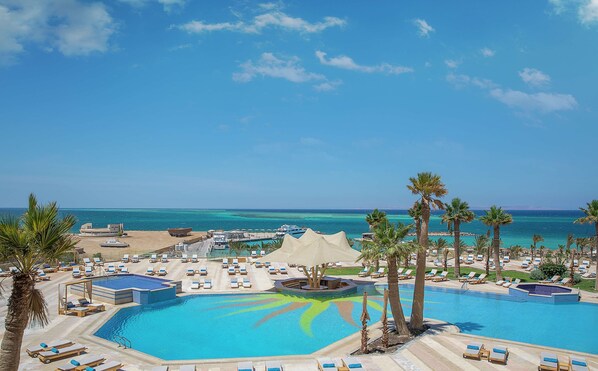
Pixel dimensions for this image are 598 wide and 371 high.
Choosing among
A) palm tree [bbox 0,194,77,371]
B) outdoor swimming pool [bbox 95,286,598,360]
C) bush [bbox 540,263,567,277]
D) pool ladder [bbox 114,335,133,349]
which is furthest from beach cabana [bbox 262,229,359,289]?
palm tree [bbox 0,194,77,371]

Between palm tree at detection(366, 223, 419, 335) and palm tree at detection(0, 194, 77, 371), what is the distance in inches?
564

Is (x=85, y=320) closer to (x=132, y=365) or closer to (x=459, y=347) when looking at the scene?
(x=132, y=365)

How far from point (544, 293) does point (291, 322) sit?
813 inches

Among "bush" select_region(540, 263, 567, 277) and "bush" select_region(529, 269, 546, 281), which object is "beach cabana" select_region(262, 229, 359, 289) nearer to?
"bush" select_region(529, 269, 546, 281)

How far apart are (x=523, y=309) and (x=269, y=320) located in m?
17.3

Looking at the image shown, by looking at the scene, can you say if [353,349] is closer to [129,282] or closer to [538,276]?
[129,282]

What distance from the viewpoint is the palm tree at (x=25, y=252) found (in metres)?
10.3

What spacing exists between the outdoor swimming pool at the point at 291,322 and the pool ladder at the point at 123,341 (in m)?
0.30

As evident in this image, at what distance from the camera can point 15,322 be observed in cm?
1044

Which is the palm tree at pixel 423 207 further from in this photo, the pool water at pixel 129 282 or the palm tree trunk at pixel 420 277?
the pool water at pixel 129 282

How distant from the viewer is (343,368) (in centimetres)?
1661

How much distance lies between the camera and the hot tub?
3106cm

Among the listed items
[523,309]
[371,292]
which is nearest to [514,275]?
[523,309]

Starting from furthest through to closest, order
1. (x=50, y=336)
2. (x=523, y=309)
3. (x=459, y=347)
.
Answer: (x=523, y=309) → (x=50, y=336) → (x=459, y=347)
